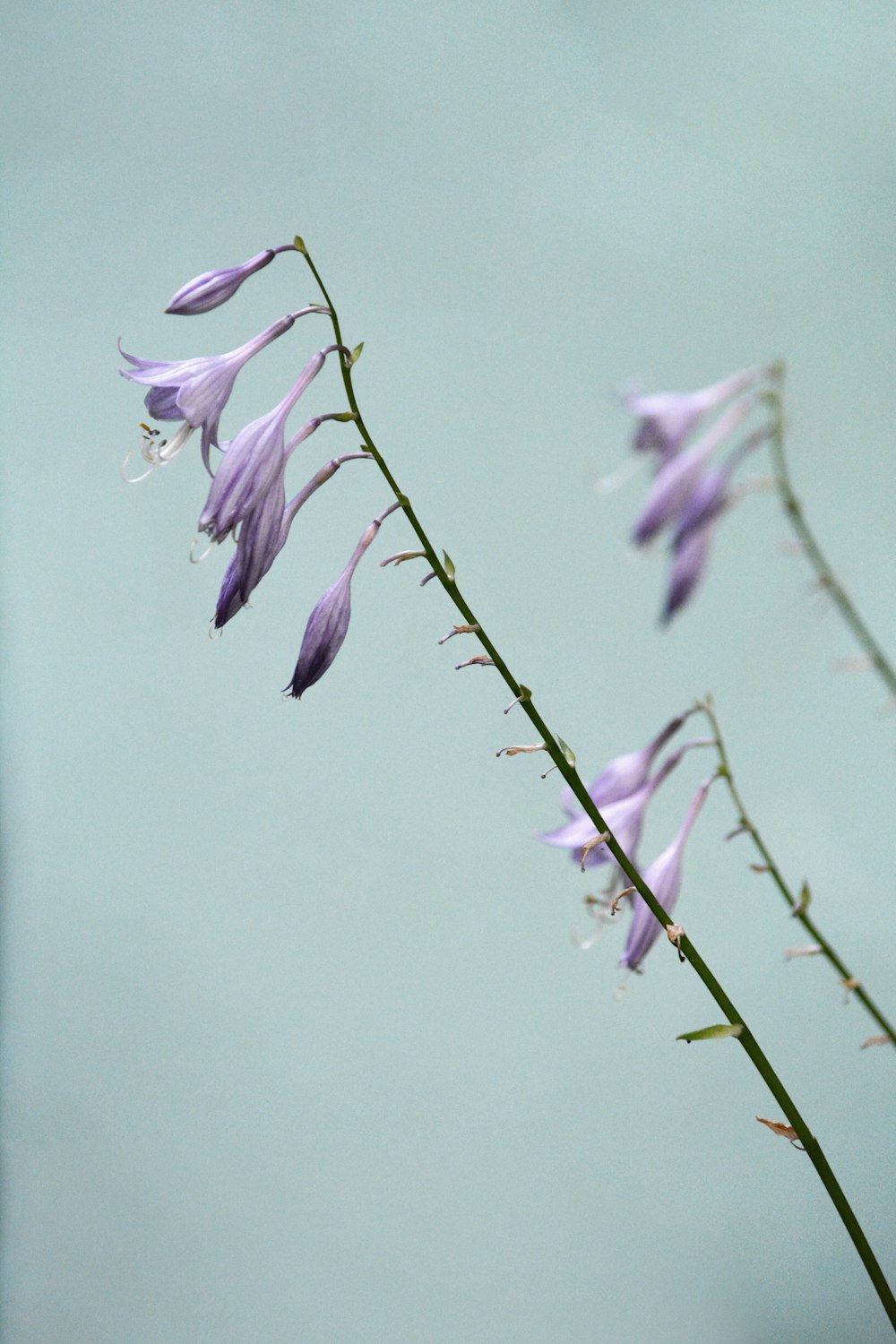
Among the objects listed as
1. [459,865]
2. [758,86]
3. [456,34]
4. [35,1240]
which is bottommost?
[35,1240]

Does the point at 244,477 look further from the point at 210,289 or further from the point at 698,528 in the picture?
the point at 698,528

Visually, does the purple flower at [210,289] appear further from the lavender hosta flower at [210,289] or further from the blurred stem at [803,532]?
the blurred stem at [803,532]

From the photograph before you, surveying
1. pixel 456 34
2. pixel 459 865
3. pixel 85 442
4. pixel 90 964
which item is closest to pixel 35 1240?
pixel 90 964

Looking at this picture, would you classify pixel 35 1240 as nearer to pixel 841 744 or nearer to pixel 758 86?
pixel 841 744

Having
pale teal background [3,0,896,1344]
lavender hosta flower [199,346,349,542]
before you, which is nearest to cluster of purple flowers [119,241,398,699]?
lavender hosta flower [199,346,349,542]

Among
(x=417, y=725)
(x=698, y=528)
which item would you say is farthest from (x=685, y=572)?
(x=417, y=725)

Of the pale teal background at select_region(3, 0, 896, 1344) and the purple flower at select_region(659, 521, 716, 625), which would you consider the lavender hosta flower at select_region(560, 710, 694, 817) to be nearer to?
the purple flower at select_region(659, 521, 716, 625)

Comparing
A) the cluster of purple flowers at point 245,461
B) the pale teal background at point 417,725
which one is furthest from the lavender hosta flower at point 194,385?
the pale teal background at point 417,725
